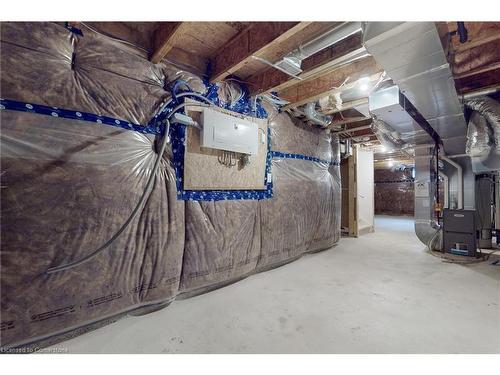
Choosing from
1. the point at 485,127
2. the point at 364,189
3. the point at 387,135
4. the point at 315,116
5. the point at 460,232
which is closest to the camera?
the point at 485,127

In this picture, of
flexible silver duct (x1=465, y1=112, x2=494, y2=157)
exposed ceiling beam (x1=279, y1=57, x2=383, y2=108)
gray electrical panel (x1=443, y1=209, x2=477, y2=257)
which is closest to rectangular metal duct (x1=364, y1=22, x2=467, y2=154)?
exposed ceiling beam (x1=279, y1=57, x2=383, y2=108)

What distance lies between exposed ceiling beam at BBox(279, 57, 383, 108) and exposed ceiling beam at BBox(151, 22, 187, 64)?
1.37m

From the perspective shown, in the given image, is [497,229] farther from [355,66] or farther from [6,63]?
[6,63]

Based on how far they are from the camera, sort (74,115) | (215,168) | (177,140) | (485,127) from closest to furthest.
Result: (74,115), (177,140), (215,168), (485,127)

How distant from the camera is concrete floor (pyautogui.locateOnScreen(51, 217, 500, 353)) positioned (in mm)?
1316

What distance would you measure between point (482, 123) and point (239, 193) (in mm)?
2852

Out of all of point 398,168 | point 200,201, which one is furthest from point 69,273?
point 398,168

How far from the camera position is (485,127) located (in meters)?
2.56

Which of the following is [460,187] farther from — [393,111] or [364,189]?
[393,111]

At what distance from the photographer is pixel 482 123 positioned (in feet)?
8.40

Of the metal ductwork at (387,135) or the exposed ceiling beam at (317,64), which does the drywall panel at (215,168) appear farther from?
the metal ductwork at (387,135)

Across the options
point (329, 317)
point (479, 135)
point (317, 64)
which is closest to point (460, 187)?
point (479, 135)

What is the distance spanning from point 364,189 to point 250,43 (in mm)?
4076

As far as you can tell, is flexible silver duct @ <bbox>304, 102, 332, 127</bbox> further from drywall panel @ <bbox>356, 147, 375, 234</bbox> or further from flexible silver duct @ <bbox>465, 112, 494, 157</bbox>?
drywall panel @ <bbox>356, 147, 375, 234</bbox>
